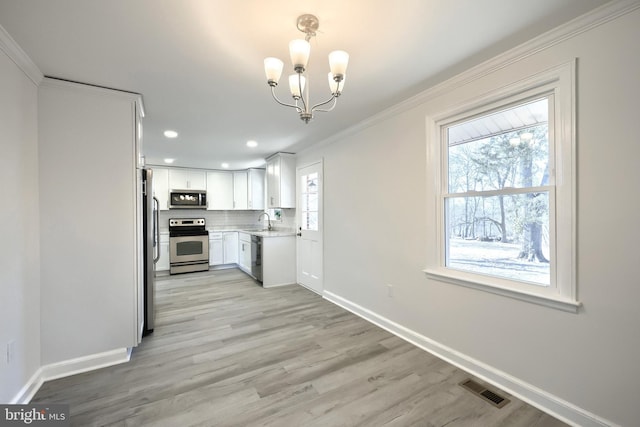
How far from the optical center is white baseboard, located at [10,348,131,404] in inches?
75.2

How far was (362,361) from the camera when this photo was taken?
2369 mm

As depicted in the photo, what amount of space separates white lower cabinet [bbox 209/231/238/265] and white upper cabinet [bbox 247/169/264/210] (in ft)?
2.75

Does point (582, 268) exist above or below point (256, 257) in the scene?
above

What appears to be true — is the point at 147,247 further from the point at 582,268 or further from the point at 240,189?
the point at 240,189

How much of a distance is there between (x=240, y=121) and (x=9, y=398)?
2.92 m

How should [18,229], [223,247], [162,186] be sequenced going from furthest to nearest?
[223,247] → [162,186] → [18,229]

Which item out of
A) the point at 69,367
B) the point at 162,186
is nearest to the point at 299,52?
the point at 69,367

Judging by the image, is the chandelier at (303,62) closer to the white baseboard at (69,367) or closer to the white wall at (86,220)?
the white wall at (86,220)

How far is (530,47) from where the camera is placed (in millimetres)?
1780

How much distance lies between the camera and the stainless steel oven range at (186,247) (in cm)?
582

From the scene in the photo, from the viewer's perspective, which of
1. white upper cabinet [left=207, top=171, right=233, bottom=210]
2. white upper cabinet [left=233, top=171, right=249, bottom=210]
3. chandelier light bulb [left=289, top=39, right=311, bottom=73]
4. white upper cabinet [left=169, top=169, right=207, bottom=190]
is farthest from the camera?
white upper cabinet [left=233, top=171, right=249, bottom=210]

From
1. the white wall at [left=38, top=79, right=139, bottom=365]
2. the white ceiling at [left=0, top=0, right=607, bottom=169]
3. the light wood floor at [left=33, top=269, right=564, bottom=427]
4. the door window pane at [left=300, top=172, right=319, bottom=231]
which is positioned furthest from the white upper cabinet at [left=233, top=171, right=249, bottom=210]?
the white wall at [left=38, top=79, right=139, bottom=365]

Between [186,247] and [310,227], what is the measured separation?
3131 millimetres

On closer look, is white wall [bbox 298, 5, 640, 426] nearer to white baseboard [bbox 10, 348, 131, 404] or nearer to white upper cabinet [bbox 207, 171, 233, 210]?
white baseboard [bbox 10, 348, 131, 404]
